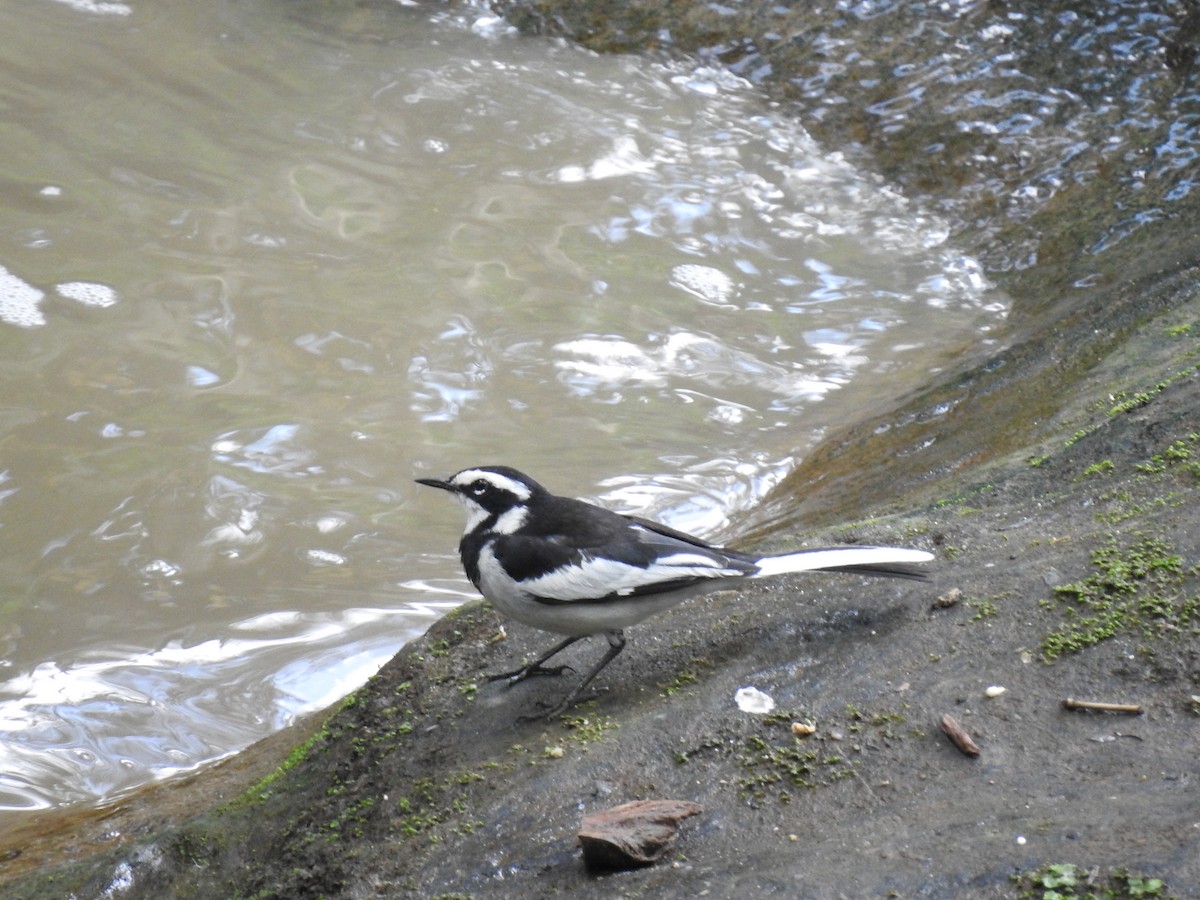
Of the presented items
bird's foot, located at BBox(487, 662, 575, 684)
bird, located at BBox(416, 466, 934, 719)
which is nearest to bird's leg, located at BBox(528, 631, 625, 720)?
bird, located at BBox(416, 466, 934, 719)

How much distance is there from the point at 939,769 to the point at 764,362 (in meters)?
6.17

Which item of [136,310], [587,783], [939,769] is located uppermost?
[939,769]

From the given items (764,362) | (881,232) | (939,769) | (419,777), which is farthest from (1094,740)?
(881,232)

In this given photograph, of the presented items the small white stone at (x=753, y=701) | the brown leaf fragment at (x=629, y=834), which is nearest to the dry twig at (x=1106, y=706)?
the small white stone at (x=753, y=701)

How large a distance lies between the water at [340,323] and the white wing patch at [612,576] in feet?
8.85

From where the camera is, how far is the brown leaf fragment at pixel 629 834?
312 centimetres

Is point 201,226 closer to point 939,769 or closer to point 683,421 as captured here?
point 683,421

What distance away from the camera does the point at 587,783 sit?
3625mm

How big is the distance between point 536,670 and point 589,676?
0.95 ft

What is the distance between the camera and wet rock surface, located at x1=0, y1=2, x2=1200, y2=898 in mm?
3018

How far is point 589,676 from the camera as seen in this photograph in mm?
4324

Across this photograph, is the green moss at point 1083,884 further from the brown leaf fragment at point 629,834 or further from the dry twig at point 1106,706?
the brown leaf fragment at point 629,834

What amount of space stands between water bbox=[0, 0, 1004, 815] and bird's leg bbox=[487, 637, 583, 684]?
85.0 inches

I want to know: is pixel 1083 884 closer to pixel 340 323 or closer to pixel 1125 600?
pixel 1125 600
